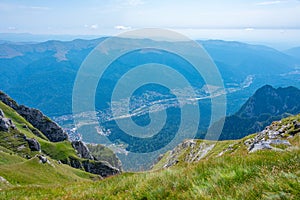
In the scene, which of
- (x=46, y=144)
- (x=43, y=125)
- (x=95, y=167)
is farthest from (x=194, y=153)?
(x=43, y=125)

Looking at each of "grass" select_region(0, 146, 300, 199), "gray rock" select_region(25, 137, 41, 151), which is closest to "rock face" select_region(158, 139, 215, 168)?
"grass" select_region(0, 146, 300, 199)

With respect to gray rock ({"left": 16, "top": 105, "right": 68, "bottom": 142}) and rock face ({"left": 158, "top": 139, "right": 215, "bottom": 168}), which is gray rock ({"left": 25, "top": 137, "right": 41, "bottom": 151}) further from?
rock face ({"left": 158, "top": 139, "right": 215, "bottom": 168})

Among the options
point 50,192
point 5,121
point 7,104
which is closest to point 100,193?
point 50,192

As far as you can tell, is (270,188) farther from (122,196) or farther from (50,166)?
(50,166)

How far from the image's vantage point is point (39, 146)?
5231 inches

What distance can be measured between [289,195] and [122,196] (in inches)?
216

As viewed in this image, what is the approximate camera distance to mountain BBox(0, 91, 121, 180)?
97.3 m

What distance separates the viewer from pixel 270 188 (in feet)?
19.9

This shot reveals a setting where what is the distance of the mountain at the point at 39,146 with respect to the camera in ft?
319

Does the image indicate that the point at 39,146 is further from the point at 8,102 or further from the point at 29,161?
the point at 29,161

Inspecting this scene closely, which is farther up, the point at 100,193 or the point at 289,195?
the point at 289,195

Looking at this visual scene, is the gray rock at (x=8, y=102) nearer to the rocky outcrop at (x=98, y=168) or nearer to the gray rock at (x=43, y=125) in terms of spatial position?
the gray rock at (x=43, y=125)

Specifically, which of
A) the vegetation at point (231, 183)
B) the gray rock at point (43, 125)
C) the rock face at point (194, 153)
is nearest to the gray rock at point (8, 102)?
the gray rock at point (43, 125)

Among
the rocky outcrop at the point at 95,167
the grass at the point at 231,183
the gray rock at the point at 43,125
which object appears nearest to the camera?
the grass at the point at 231,183
